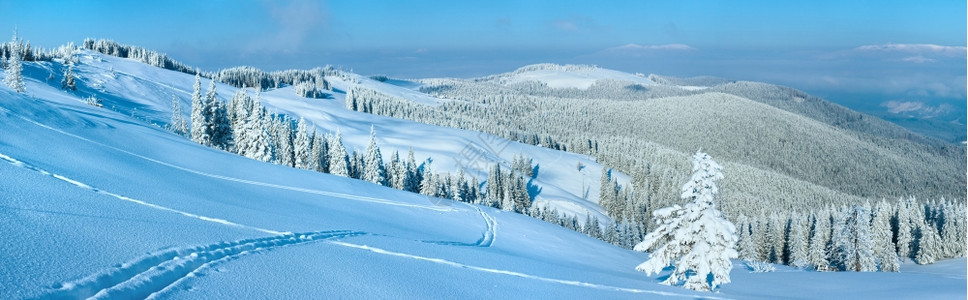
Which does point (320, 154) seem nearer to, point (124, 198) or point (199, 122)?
point (199, 122)

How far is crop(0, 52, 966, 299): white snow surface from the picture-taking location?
584cm

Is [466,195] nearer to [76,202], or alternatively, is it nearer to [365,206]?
[365,206]

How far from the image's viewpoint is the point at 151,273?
19.2ft

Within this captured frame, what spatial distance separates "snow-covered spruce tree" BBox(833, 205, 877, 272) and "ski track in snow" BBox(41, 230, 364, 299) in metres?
45.5

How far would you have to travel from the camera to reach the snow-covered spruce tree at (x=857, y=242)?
1522 inches

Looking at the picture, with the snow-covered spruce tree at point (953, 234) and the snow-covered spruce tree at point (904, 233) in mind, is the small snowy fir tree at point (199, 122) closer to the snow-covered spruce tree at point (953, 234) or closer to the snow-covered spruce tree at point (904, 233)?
the snow-covered spruce tree at point (904, 233)

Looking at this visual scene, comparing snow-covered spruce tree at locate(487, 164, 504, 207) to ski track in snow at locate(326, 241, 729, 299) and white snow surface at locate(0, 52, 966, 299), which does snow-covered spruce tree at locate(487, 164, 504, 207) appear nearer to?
white snow surface at locate(0, 52, 966, 299)

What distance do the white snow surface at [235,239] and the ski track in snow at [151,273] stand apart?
2cm

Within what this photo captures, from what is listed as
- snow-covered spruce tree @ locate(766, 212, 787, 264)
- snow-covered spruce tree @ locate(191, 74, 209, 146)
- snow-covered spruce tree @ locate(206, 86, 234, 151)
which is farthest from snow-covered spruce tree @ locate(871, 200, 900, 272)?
snow-covered spruce tree @ locate(206, 86, 234, 151)

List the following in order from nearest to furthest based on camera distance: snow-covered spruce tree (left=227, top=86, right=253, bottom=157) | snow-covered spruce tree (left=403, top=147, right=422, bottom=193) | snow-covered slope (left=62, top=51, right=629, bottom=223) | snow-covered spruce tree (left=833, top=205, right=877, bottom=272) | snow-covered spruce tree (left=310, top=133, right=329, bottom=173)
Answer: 1. snow-covered spruce tree (left=833, top=205, right=877, bottom=272)
2. snow-covered spruce tree (left=227, top=86, right=253, bottom=157)
3. snow-covered spruce tree (left=310, top=133, right=329, bottom=173)
4. snow-covered spruce tree (left=403, top=147, right=422, bottom=193)
5. snow-covered slope (left=62, top=51, right=629, bottom=223)

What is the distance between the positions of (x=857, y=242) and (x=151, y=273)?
49.0 metres

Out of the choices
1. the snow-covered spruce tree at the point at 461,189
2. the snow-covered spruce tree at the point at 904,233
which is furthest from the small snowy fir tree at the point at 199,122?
the snow-covered spruce tree at the point at 904,233

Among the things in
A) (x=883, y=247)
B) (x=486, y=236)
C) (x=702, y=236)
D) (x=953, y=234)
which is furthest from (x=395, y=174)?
(x=953, y=234)

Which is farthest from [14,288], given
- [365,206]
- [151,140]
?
[151,140]
